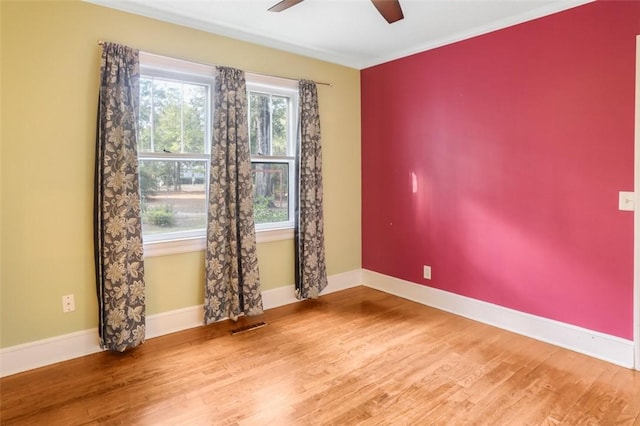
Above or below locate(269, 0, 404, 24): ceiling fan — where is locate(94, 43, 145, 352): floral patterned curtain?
below

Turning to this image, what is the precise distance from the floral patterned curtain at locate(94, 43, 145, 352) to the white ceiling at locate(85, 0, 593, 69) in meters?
0.53

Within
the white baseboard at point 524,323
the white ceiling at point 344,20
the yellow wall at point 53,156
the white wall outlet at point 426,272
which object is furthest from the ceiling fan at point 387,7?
the white baseboard at point 524,323

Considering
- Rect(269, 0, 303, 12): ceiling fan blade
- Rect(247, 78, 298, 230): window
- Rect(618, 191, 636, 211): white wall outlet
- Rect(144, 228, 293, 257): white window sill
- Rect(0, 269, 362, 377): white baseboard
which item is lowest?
Rect(0, 269, 362, 377): white baseboard

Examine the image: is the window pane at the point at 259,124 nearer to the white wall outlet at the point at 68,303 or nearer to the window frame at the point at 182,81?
the window frame at the point at 182,81

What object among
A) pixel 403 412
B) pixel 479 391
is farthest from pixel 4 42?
pixel 479 391

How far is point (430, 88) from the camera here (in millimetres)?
3598

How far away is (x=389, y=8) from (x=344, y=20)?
0.84 meters

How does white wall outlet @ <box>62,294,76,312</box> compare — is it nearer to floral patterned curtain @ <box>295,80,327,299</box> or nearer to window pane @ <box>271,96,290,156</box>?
floral patterned curtain @ <box>295,80,327,299</box>

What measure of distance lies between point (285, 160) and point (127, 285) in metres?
1.83

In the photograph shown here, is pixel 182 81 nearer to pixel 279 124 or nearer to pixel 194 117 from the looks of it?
pixel 194 117

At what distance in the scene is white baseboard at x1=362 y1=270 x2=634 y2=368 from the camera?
8.46 feet

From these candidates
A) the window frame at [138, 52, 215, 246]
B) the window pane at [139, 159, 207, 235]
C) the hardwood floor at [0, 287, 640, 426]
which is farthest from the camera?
the window pane at [139, 159, 207, 235]

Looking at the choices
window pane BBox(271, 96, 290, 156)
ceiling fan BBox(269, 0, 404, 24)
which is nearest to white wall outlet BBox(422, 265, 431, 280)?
window pane BBox(271, 96, 290, 156)

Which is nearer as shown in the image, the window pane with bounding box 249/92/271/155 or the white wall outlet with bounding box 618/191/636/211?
the white wall outlet with bounding box 618/191/636/211
